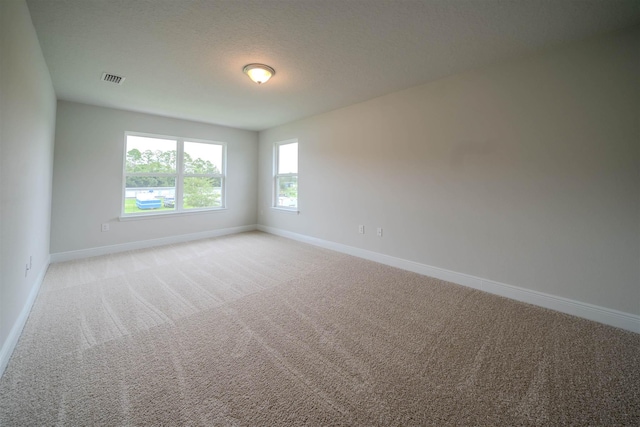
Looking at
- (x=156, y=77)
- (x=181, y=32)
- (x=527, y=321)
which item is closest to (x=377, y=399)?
(x=527, y=321)

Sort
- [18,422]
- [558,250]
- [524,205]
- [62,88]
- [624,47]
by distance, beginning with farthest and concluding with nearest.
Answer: [62,88] → [524,205] → [558,250] → [624,47] → [18,422]

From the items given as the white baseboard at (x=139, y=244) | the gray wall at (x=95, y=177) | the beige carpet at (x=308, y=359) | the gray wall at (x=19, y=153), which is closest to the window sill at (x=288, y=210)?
the white baseboard at (x=139, y=244)

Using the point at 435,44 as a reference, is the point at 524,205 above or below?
below

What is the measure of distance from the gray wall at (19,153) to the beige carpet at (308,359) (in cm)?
39

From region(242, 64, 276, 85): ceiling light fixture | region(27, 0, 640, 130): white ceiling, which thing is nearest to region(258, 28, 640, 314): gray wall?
region(27, 0, 640, 130): white ceiling

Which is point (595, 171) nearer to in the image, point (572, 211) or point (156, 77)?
point (572, 211)

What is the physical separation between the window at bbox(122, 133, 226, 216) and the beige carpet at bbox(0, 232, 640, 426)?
78.6 inches

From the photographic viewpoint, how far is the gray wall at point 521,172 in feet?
6.84

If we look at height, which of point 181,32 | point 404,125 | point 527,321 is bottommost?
point 527,321

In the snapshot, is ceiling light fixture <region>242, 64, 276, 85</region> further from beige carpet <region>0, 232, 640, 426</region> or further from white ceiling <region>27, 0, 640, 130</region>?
beige carpet <region>0, 232, 640, 426</region>

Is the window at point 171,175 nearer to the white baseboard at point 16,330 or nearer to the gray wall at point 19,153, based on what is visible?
the gray wall at point 19,153

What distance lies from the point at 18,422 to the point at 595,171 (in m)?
4.28

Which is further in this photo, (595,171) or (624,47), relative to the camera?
(595,171)

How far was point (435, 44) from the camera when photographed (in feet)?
7.54
